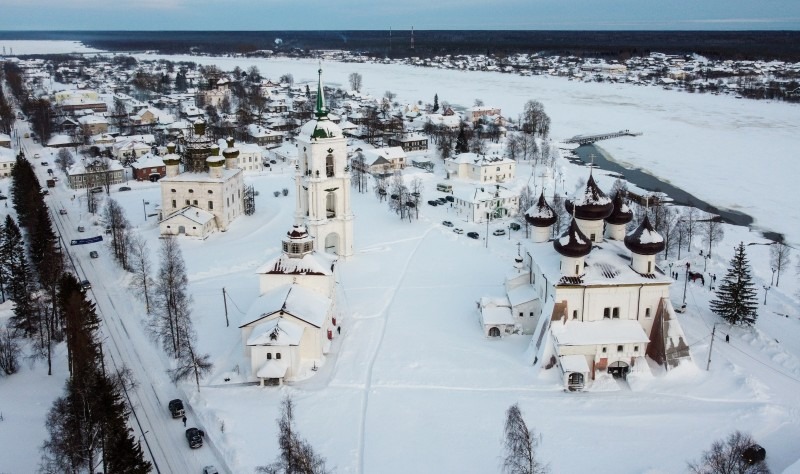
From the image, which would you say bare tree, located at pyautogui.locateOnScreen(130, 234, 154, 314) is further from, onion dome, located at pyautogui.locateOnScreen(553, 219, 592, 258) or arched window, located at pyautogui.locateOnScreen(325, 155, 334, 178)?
onion dome, located at pyautogui.locateOnScreen(553, 219, 592, 258)

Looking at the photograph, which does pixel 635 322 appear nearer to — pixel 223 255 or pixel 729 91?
pixel 223 255

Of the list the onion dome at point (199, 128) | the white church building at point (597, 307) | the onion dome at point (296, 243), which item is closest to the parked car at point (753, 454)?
the white church building at point (597, 307)

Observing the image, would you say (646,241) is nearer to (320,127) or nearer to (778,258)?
(778,258)

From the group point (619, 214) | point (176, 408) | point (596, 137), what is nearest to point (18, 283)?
point (176, 408)

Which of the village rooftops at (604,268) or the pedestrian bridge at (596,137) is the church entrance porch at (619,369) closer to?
the village rooftops at (604,268)

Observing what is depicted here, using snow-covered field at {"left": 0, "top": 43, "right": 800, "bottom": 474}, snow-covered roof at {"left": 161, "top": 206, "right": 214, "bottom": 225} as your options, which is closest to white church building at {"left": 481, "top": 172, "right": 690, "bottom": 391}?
snow-covered field at {"left": 0, "top": 43, "right": 800, "bottom": 474}

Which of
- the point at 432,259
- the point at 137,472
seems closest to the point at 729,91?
the point at 432,259
